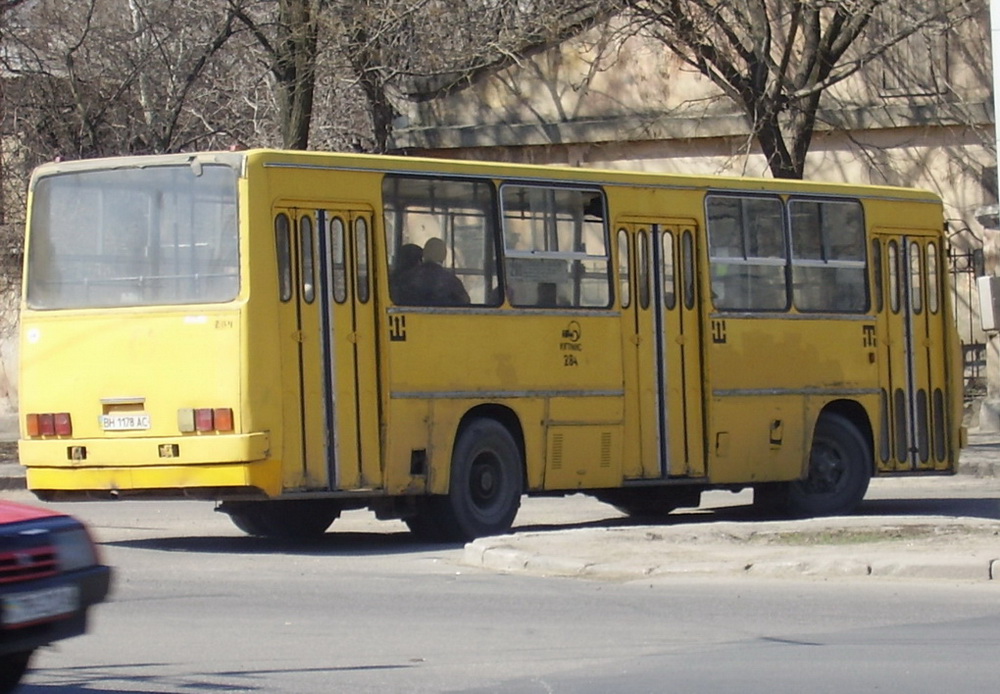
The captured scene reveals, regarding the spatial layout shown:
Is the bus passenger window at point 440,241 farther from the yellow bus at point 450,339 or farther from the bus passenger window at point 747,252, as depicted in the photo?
the bus passenger window at point 747,252

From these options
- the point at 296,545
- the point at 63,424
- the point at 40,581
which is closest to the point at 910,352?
the point at 296,545

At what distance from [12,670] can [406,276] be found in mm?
7164

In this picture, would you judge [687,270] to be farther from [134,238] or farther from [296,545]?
[134,238]

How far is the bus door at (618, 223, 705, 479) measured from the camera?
15.8 metres

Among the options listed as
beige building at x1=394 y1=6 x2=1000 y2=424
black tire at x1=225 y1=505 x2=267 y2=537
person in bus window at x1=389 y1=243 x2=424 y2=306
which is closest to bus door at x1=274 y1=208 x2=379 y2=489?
person in bus window at x1=389 y1=243 x2=424 y2=306

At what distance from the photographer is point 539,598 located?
11.2 metres

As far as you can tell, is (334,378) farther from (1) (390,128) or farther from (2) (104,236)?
(1) (390,128)

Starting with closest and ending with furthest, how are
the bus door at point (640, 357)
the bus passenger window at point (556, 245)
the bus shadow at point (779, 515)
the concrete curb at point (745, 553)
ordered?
1. the concrete curb at point (745, 553)
2. the bus passenger window at point (556, 245)
3. the bus door at point (640, 357)
4. the bus shadow at point (779, 515)

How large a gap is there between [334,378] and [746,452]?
4.41 m

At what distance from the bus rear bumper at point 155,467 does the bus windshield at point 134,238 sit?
105cm

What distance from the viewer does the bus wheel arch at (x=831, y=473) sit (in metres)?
17.4

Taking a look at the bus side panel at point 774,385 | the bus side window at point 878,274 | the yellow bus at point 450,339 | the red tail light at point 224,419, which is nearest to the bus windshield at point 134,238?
the yellow bus at point 450,339

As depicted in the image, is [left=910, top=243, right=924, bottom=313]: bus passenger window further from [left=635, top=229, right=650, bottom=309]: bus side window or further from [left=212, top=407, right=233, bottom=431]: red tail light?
[left=212, top=407, right=233, bottom=431]: red tail light

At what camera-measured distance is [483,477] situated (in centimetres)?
1482
